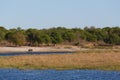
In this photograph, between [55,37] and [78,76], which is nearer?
[78,76]

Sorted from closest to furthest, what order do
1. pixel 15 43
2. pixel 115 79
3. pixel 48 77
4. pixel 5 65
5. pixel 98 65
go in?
pixel 115 79, pixel 48 77, pixel 98 65, pixel 5 65, pixel 15 43

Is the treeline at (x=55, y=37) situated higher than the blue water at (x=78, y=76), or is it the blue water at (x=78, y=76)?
the treeline at (x=55, y=37)

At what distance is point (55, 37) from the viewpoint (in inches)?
5694

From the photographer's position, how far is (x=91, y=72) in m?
42.2

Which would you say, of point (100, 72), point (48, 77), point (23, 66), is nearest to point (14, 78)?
point (48, 77)

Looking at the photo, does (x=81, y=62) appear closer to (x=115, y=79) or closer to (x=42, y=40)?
(x=115, y=79)

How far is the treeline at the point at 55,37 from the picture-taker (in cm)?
13866

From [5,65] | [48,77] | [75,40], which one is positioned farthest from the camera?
[75,40]

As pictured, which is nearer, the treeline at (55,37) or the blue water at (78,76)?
the blue water at (78,76)

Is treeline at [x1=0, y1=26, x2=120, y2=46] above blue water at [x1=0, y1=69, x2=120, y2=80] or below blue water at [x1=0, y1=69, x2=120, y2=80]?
above

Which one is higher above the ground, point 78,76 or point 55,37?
point 55,37

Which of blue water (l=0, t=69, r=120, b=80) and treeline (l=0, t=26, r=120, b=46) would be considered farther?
treeline (l=0, t=26, r=120, b=46)

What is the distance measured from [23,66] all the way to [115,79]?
1599 centimetres

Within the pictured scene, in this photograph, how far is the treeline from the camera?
139 meters
